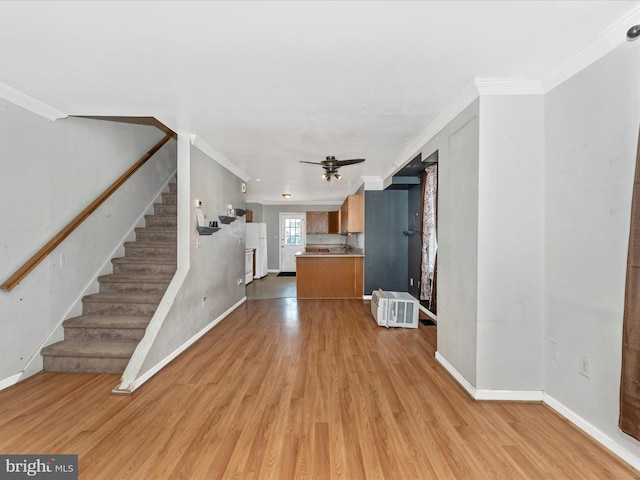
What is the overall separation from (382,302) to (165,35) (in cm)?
364

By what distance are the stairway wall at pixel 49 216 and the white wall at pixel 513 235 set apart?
384cm

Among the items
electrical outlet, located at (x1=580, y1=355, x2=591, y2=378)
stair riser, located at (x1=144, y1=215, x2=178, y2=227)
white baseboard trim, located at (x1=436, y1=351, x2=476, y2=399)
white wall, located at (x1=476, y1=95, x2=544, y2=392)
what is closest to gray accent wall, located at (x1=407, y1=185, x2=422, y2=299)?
white baseboard trim, located at (x1=436, y1=351, x2=476, y2=399)

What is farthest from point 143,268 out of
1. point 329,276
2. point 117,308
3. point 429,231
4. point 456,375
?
point 429,231

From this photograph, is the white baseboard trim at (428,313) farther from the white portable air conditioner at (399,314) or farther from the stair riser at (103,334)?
the stair riser at (103,334)

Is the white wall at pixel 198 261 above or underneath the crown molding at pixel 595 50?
underneath

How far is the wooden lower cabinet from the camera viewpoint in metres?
5.77

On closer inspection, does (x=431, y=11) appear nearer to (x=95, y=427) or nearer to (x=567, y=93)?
(x=567, y=93)

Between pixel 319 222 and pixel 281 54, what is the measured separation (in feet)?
24.8

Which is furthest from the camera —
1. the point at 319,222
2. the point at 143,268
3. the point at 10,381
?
the point at 319,222

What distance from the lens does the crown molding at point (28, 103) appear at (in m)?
2.29

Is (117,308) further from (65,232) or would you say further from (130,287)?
(65,232)

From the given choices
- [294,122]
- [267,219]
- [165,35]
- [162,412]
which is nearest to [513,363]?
[162,412]

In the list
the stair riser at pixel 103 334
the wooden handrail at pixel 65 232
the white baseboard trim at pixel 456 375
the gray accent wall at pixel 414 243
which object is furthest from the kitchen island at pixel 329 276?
the stair riser at pixel 103 334

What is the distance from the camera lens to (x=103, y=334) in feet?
9.58
